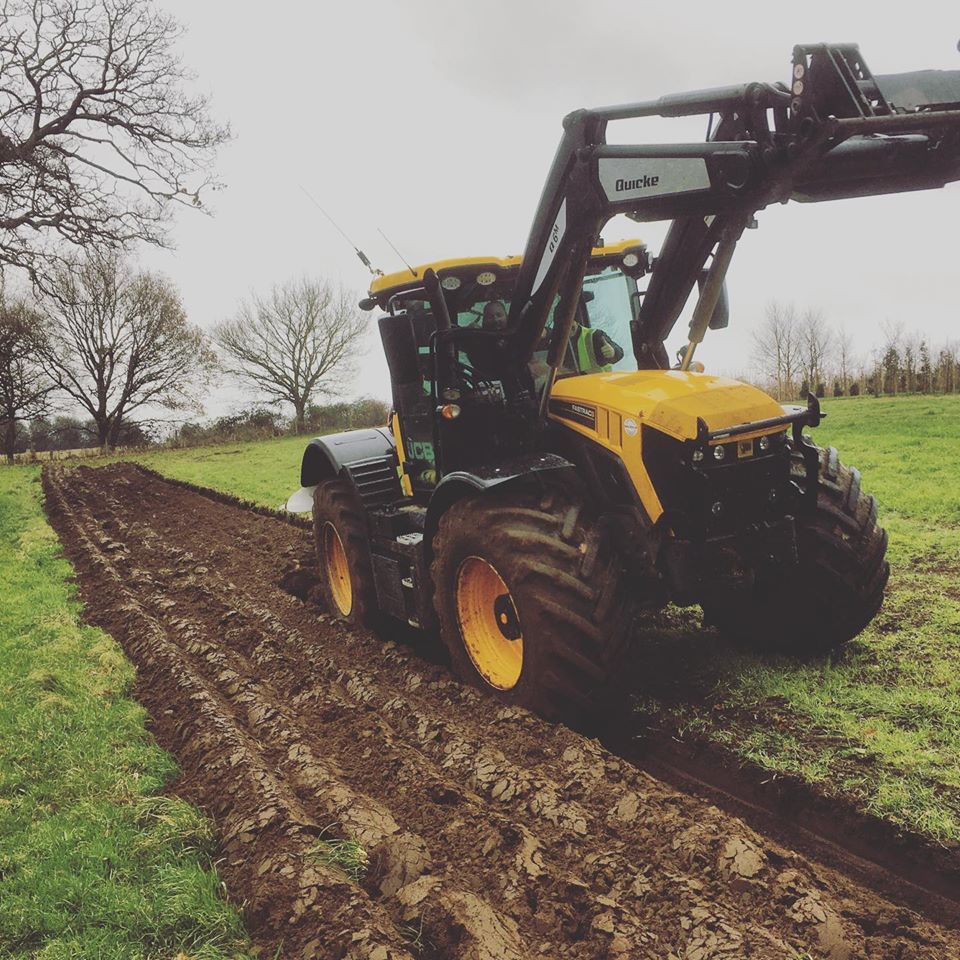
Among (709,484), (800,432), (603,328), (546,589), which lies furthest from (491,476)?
(800,432)

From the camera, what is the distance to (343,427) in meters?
36.7

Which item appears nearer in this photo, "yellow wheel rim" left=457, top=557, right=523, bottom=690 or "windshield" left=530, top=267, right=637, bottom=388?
"yellow wheel rim" left=457, top=557, right=523, bottom=690

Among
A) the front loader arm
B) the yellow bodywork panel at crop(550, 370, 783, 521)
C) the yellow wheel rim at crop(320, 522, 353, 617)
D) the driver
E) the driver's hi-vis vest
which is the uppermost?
the front loader arm

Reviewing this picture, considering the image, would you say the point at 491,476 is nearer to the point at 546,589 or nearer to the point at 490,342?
the point at 546,589

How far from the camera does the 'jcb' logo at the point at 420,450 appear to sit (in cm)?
593

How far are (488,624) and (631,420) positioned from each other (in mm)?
1479

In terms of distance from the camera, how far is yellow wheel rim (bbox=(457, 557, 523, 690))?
463 cm

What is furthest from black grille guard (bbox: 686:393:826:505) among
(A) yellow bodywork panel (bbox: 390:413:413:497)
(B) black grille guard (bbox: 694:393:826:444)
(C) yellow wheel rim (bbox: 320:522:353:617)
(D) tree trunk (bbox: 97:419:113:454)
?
(D) tree trunk (bbox: 97:419:113:454)

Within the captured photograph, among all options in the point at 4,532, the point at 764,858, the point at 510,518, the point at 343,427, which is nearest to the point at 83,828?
the point at 510,518

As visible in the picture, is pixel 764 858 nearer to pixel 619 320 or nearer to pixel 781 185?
pixel 781 185

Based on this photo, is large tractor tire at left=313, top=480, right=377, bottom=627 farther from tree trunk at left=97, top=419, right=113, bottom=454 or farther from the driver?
tree trunk at left=97, top=419, right=113, bottom=454

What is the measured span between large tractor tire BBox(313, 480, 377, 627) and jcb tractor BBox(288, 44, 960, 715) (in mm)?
575

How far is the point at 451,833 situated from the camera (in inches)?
136

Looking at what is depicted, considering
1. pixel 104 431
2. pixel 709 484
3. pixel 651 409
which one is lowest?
pixel 709 484
